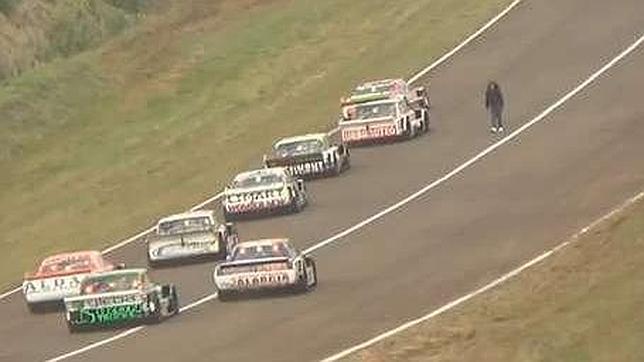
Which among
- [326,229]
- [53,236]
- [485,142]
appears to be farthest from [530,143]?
[53,236]

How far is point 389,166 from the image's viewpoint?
57906 millimetres

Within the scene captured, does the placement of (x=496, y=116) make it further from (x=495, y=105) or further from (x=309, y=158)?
(x=309, y=158)

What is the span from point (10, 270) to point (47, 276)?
10.2 metres

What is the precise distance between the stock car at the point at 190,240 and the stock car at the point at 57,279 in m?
3.15

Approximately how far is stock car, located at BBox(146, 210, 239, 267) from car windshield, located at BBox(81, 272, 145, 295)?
753 cm

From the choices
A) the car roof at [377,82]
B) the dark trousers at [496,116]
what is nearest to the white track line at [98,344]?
the dark trousers at [496,116]

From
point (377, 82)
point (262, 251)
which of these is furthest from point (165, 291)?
point (377, 82)

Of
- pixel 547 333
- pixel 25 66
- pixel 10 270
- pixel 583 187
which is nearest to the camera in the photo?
pixel 547 333

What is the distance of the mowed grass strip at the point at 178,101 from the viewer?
197ft

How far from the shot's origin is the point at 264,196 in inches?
2053

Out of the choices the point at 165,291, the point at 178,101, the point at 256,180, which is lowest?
the point at 178,101

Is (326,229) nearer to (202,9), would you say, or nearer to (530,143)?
(530,143)

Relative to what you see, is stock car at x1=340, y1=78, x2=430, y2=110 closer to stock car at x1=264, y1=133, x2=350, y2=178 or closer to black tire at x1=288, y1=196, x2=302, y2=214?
stock car at x1=264, y1=133, x2=350, y2=178

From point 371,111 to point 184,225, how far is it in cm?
1699
